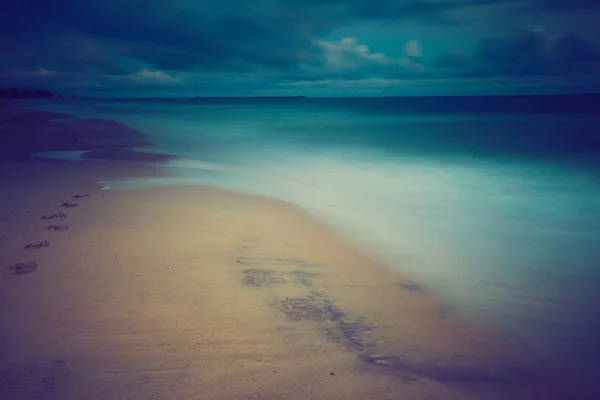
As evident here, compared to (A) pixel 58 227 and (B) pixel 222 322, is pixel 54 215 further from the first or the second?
(B) pixel 222 322

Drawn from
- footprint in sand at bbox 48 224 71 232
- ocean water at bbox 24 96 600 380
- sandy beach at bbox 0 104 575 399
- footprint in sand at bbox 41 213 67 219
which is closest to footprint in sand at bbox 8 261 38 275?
sandy beach at bbox 0 104 575 399

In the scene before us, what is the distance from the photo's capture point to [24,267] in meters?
5.95

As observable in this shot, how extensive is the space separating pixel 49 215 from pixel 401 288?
255 inches

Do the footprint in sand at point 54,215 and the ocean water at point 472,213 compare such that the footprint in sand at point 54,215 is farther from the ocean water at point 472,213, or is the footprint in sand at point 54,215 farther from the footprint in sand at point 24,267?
the ocean water at point 472,213

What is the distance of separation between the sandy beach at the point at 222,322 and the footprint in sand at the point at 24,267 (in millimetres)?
25

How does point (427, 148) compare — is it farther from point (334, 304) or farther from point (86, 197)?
point (334, 304)

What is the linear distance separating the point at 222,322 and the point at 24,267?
121 inches

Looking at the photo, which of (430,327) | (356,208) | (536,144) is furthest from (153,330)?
(536,144)

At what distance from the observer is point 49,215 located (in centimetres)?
828

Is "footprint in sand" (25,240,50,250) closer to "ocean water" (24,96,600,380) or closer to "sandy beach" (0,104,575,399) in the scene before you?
"sandy beach" (0,104,575,399)

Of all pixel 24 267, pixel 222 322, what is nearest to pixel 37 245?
pixel 24 267

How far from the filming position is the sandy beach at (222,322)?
3924 mm

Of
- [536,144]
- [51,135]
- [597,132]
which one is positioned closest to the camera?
[51,135]

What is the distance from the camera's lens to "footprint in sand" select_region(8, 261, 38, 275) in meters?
5.84
